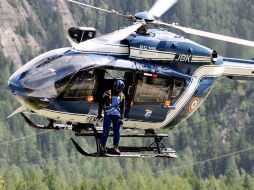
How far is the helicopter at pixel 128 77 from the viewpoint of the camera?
3753cm

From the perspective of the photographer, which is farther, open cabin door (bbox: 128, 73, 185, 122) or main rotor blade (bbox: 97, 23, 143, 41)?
open cabin door (bbox: 128, 73, 185, 122)

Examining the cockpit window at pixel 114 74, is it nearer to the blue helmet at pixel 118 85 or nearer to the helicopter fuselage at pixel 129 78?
the helicopter fuselage at pixel 129 78

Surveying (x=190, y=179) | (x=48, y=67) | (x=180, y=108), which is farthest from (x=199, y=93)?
(x=190, y=179)

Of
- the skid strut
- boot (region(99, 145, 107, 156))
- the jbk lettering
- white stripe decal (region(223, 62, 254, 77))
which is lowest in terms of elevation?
boot (region(99, 145, 107, 156))

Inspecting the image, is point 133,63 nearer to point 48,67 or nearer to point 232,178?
point 48,67

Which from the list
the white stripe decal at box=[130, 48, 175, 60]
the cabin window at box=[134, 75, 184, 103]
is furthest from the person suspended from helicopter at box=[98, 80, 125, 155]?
the white stripe decal at box=[130, 48, 175, 60]

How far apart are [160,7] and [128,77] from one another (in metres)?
3.13

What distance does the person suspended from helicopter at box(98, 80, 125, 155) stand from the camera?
37.9 meters

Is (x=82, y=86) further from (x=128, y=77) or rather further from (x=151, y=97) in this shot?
(x=151, y=97)

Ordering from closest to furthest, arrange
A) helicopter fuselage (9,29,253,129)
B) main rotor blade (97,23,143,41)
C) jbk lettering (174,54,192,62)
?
1. main rotor blade (97,23,143,41)
2. helicopter fuselage (9,29,253,129)
3. jbk lettering (174,54,192,62)

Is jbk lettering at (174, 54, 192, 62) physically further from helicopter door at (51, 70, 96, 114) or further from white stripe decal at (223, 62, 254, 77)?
helicopter door at (51, 70, 96, 114)

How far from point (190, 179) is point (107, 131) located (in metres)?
96.6

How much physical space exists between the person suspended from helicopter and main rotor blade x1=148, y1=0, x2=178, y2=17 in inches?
138

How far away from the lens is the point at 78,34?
130ft
